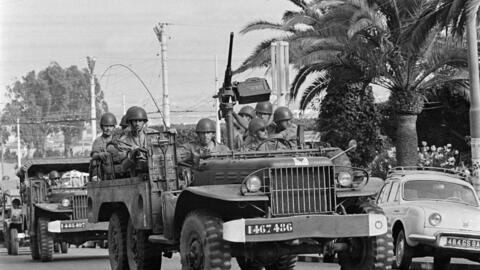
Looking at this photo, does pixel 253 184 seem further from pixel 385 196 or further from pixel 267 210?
pixel 385 196

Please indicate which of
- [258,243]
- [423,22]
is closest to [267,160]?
[258,243]

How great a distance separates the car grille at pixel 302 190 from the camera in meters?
11.6

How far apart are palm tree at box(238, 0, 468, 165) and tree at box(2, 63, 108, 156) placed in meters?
62.9

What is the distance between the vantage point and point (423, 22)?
22766 millimetres

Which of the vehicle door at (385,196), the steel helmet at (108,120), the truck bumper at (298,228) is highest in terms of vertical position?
the steel helmet at (108,120)

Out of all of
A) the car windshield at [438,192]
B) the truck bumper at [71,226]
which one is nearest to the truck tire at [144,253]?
the car windshield at [438,192]

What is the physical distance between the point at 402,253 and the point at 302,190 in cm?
544

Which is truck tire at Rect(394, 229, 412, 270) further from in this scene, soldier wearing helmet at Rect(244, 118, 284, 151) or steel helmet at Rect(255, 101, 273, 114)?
soldier wearing helmet at Rect(244, 118, 284, 151)

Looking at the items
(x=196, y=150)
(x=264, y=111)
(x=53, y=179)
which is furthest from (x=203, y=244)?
(x=53, y=179)

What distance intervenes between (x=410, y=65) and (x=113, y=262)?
13.1m

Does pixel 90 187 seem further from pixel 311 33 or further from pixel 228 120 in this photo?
pixel 311 33

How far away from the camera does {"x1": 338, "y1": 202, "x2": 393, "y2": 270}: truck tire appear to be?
11758mm

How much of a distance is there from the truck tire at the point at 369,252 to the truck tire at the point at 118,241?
4088 millimetres

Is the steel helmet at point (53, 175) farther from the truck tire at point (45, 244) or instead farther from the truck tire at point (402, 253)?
the truck tire at point (402, 253)
